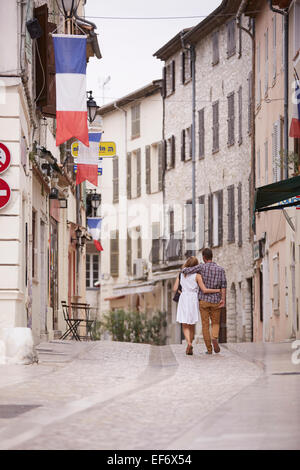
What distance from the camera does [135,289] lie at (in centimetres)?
5584

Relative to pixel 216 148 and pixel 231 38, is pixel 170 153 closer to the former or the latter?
pixel 216 148

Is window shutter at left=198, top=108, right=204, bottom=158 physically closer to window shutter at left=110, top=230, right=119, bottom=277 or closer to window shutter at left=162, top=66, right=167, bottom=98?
window shutter at left=162, top=66, right=167, bottom=98

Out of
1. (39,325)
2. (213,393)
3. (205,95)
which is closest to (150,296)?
(205,95)

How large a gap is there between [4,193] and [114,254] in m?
41.2

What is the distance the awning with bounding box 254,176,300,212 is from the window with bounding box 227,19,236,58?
2202 centimetres

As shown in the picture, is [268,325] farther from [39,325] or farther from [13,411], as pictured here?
[13,411]

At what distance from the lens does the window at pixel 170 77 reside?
51531 millimetres

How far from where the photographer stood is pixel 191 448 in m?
7.52

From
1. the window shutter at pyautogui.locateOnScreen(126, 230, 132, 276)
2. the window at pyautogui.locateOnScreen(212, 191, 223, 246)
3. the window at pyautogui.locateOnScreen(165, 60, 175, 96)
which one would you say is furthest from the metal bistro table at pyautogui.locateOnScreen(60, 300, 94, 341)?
the window shutter at pyautogui.locateOnScreen(126, 230, 132, 276)

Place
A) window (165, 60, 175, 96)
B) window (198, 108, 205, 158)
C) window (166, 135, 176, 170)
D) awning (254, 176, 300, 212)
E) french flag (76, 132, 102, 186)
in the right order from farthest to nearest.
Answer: window (166, 135, 176, 170) → window (165, 60, 175, 96) → window (198, 108, 205, 158) → french flag (76, 132, 102, 186) → awning (254, 176, 300, 212)

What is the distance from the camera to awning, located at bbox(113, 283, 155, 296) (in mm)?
54312

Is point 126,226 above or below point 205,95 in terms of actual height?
below

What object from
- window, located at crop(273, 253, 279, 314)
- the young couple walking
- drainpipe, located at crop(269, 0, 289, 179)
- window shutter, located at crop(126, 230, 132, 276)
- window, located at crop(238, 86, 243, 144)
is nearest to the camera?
the young couple walking

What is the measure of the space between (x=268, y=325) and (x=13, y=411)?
79.8 ft
